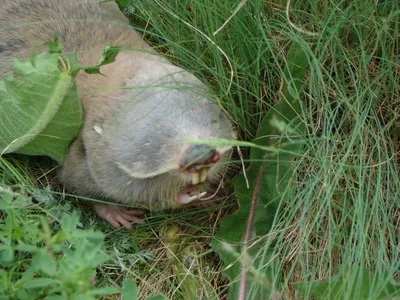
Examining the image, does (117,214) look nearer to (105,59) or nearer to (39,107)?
(39,107)

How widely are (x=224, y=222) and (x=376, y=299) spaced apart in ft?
1.80

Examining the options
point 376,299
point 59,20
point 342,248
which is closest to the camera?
point 376,299

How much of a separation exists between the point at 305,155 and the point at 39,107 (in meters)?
0.86

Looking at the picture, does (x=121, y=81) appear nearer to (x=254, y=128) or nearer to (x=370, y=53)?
(x=254, y=128)

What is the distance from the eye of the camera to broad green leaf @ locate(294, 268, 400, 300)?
2.06 metres

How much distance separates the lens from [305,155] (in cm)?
226

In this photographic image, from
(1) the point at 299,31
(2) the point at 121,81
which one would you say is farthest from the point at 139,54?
(1) the point at 299,31

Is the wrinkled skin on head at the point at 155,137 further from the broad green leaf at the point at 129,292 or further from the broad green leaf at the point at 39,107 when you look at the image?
the broad green leaf at the point at 129,292

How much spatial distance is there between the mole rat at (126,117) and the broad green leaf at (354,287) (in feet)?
1.50

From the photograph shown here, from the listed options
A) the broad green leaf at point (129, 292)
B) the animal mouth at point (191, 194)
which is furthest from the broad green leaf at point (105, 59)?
the broad green leaf at point (129, 292)

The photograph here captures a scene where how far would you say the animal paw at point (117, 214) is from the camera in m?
2.54

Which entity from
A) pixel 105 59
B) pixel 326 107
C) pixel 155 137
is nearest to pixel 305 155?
pixel 326 107

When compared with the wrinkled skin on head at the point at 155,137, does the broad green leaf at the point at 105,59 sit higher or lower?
higher

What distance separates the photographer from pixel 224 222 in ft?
7.76
